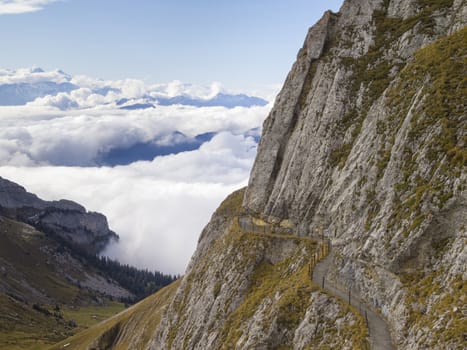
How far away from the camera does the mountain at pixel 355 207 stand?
1517 inches

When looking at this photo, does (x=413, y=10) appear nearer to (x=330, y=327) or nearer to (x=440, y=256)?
(x=440, y=256)

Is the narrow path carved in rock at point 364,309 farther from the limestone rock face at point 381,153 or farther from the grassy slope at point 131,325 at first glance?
the grassy slope at point 131,325

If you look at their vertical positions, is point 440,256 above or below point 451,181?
below

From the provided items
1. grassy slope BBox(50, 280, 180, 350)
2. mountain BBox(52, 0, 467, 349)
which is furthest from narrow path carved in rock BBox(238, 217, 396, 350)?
grassy slope BBox(50, 280, 180, 350)

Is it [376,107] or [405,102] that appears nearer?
[405,102]

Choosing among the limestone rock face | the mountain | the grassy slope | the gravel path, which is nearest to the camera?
the gravel path

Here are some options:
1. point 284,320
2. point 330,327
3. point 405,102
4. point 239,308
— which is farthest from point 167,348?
point 405,102

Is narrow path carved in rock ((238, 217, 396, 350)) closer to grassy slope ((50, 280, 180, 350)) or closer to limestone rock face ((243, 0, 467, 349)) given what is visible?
limestone rock face ((243, 0, 467, 349))

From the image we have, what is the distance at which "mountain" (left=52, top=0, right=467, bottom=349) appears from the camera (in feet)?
126

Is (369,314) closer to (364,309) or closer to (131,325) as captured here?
(364,309)

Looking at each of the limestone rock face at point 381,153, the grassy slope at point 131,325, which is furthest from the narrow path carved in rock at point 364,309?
the grassy slope at point 131,325

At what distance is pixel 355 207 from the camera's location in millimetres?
51062

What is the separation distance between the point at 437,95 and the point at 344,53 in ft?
95.1

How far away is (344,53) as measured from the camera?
7144 cm
